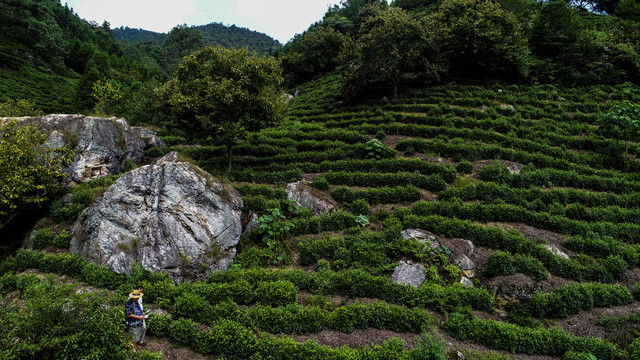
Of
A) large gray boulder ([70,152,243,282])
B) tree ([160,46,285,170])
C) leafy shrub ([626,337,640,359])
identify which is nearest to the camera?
leafy shrub ([626,337,640,359])

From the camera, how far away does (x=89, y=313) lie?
272 inches

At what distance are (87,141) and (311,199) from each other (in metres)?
12.6

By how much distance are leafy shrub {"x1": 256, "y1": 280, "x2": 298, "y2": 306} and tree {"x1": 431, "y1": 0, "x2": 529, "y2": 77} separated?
24.6m

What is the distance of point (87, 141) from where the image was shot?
15117 millimetres

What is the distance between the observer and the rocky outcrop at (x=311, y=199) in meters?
14.6

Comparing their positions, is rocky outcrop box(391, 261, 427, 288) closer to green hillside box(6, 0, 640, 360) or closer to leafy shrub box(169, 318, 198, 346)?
green hillside box(6, 0, 640, 360)

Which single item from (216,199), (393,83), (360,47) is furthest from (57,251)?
(393,83)

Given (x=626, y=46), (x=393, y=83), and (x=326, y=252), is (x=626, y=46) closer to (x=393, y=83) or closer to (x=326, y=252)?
(x=393, y=83)

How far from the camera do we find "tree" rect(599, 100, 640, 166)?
18.1 metres

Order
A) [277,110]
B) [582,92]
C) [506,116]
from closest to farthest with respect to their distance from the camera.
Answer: [277,110]
[506,116]
[582,92]

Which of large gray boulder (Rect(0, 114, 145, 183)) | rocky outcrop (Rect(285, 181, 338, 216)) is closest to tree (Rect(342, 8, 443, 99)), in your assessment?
rocky outcrop (Rect(285, 181, 338, 216))

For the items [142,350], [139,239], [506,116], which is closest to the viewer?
[142,350]

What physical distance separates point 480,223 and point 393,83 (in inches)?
661

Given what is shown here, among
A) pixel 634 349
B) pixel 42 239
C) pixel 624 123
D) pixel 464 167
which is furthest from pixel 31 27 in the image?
pixel 624 123
